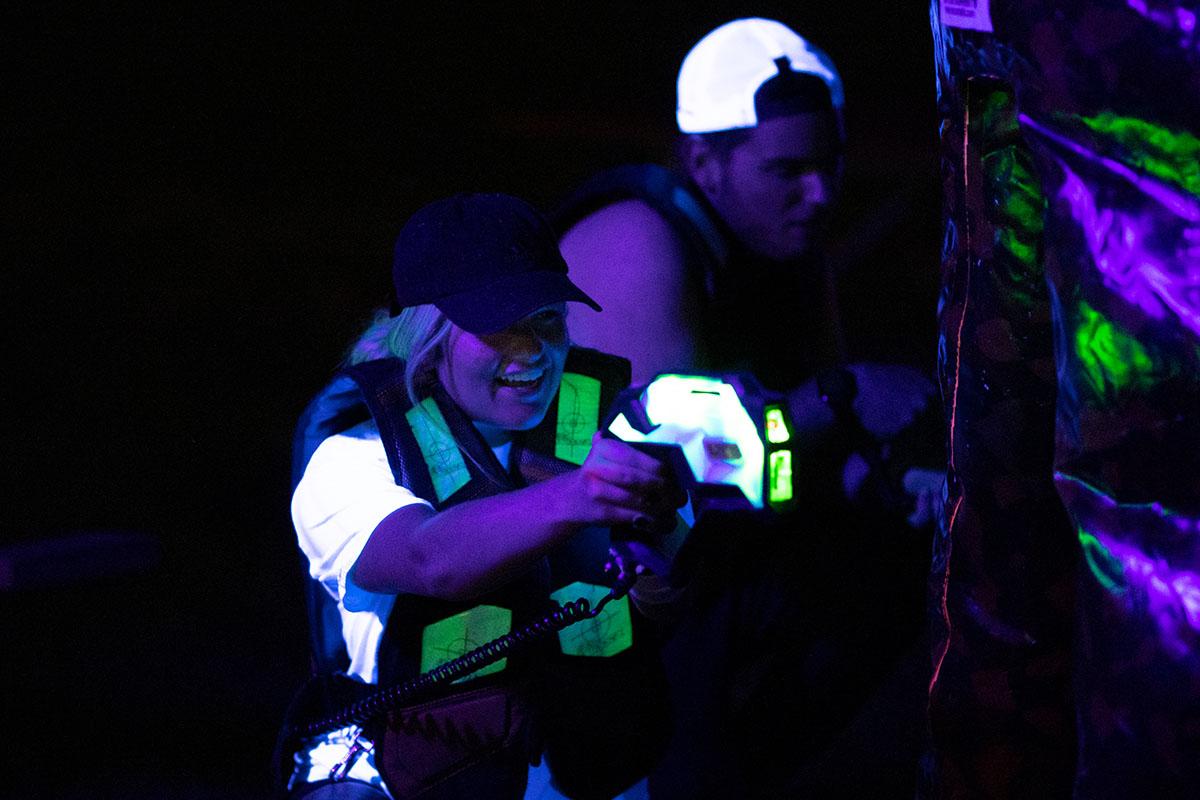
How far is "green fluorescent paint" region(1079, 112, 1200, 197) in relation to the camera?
73cm

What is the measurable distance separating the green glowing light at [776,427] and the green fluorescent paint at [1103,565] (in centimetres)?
46

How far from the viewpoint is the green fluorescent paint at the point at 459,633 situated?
1.51 metres

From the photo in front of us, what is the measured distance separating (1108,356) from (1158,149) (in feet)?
0.43

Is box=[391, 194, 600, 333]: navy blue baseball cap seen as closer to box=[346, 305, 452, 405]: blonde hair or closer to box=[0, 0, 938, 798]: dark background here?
box=[346, 305, 452, 405]: blonde hair

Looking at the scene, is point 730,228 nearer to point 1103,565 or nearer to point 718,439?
point 718,439

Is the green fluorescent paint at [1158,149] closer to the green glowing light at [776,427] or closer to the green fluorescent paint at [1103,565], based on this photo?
the green fluorescent paint at [1103,565]

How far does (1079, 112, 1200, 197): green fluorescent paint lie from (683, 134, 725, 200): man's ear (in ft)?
4.60

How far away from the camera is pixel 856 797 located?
2.03m

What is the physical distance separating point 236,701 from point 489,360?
157 centimetres

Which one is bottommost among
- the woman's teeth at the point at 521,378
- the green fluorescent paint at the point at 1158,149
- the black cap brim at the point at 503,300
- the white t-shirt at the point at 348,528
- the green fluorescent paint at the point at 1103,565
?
the white t-shirt at the point at 348,528

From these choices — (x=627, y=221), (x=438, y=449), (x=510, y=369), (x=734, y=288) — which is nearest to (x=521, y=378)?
(x=510, y=369)

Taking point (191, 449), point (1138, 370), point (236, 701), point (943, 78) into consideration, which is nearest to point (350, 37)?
point (191, 449)

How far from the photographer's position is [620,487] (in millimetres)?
1202

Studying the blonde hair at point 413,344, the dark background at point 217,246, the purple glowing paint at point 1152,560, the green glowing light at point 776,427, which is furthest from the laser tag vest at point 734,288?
the dark background at point 217,246
